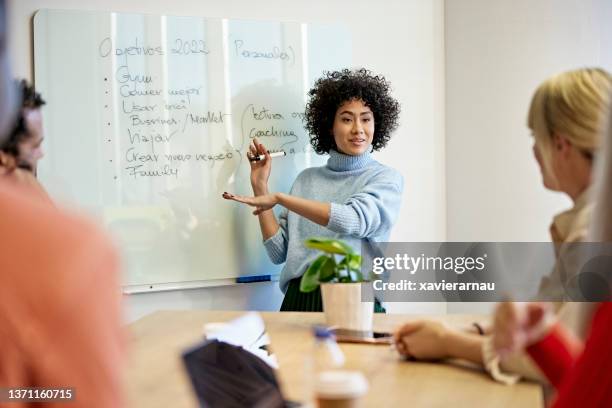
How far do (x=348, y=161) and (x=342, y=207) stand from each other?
329 millimetres

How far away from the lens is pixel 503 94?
148 inches

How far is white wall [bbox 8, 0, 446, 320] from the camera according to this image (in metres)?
3.62

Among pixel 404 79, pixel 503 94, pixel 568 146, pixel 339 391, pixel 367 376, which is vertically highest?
pixel 404 79

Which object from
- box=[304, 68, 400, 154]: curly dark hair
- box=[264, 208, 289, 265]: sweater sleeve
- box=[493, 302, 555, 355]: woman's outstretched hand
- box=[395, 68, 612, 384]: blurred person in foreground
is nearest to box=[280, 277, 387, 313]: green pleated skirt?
box=[264, 208, 289, 265]: sweater sleeve

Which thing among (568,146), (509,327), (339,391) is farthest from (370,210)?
(509,327)

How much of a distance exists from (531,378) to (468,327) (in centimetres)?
33

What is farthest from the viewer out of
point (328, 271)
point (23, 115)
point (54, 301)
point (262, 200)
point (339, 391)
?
point (262, 200)

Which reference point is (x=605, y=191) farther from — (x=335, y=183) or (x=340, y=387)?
(x=335, y=183)

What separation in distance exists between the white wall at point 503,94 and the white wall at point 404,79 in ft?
0.24

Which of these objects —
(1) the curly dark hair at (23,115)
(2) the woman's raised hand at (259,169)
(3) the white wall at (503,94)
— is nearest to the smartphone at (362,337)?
(1) the curly dark hair at (23,115)

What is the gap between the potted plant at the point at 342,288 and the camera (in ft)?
7.03

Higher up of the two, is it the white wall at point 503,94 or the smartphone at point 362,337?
the white wall at point 503,94

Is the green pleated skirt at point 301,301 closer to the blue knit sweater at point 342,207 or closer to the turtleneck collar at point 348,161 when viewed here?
the blue knit sweater at point 342,207

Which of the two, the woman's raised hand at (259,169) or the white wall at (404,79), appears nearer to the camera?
the woman's raised hand at (259,169)
